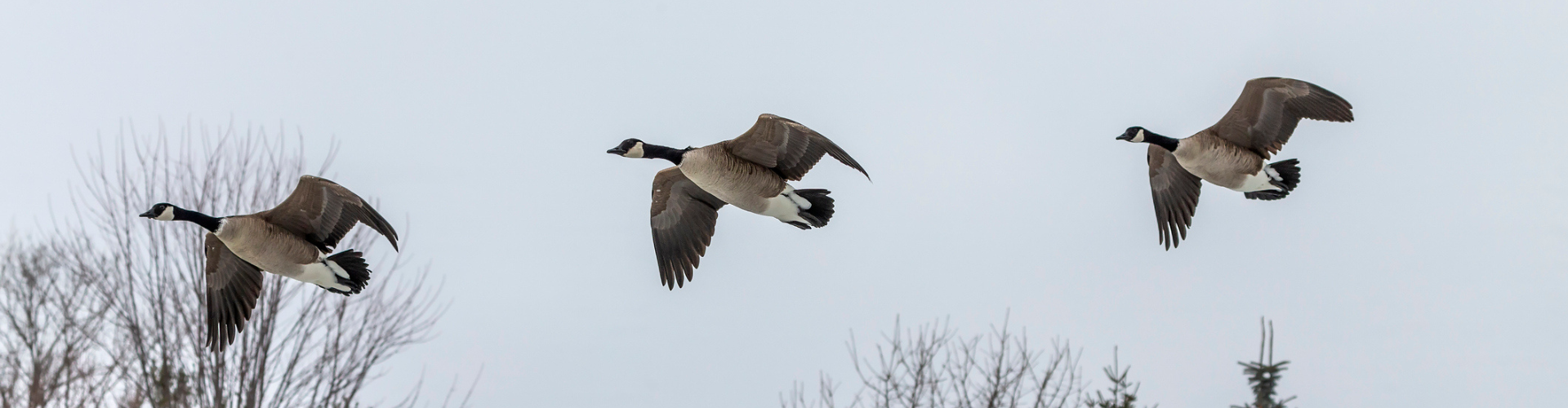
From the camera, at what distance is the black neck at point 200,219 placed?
441 inches

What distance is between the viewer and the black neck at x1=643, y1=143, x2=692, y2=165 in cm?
1153

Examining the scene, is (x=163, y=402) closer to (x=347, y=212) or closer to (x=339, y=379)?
(x=339, y=379)

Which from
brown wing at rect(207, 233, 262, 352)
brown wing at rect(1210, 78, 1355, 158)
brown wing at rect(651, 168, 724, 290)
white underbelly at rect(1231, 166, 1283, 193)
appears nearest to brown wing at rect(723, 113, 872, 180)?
brown wing at rect(651, 168, 724, 290)

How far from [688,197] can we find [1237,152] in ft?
15.9

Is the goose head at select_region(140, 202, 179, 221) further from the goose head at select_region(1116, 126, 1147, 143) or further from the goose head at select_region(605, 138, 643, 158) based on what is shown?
the goose head at select_region(1116, 126, 1147, 143)

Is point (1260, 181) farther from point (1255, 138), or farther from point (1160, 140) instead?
point (1160, 140)

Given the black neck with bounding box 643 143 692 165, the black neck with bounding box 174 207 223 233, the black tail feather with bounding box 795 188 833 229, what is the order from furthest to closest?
the black tail feather with bounding box 795 188 833 229 → the black neck with bounding box 643 143 692 165 → the black neck with bounding box 174 207 223 233

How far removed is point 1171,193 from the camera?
45.5 ft

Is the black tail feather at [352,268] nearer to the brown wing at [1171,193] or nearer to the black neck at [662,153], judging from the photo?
the black neck at [662,153]

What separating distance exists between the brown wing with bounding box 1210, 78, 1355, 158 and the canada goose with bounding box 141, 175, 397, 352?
7.26 metres

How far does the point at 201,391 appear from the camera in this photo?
553 inches

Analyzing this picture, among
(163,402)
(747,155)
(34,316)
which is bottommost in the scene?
(163,402)

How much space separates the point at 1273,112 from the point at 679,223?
5.35 meters

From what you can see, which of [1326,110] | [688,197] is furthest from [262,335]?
[1326,110]
